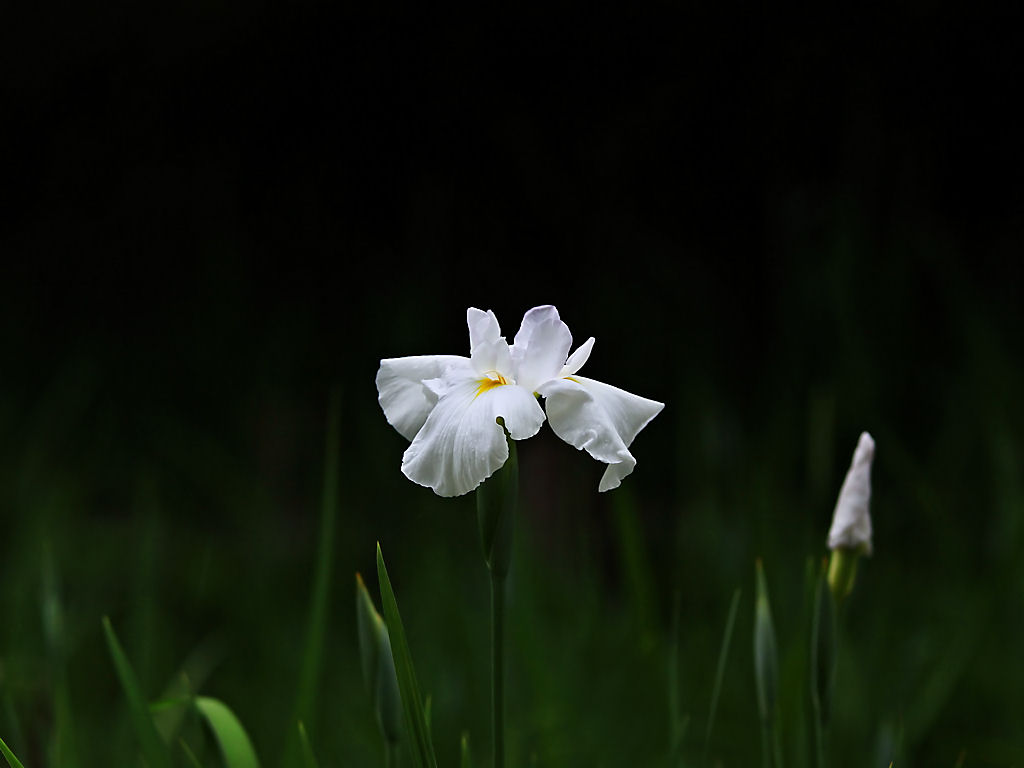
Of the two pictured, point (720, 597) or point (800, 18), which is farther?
point (800, 18)

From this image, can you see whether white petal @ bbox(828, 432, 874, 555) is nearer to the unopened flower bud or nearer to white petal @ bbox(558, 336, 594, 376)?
the unopened flower bud

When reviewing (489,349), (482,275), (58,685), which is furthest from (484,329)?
(482,275)

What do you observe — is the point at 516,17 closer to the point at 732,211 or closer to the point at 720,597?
the point at 732,211

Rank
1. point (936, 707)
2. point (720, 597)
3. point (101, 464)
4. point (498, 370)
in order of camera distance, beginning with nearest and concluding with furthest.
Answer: point (498, 370)
point (936, 707)
point (720, 597)
point (101, 464)

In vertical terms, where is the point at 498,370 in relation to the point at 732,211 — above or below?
below

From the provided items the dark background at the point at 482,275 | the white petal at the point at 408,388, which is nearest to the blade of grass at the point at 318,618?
the white petal at the point at 408,388

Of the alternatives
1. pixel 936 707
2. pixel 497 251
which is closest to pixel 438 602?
pixel 936 707

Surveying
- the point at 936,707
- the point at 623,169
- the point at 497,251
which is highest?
the point at 623,169
